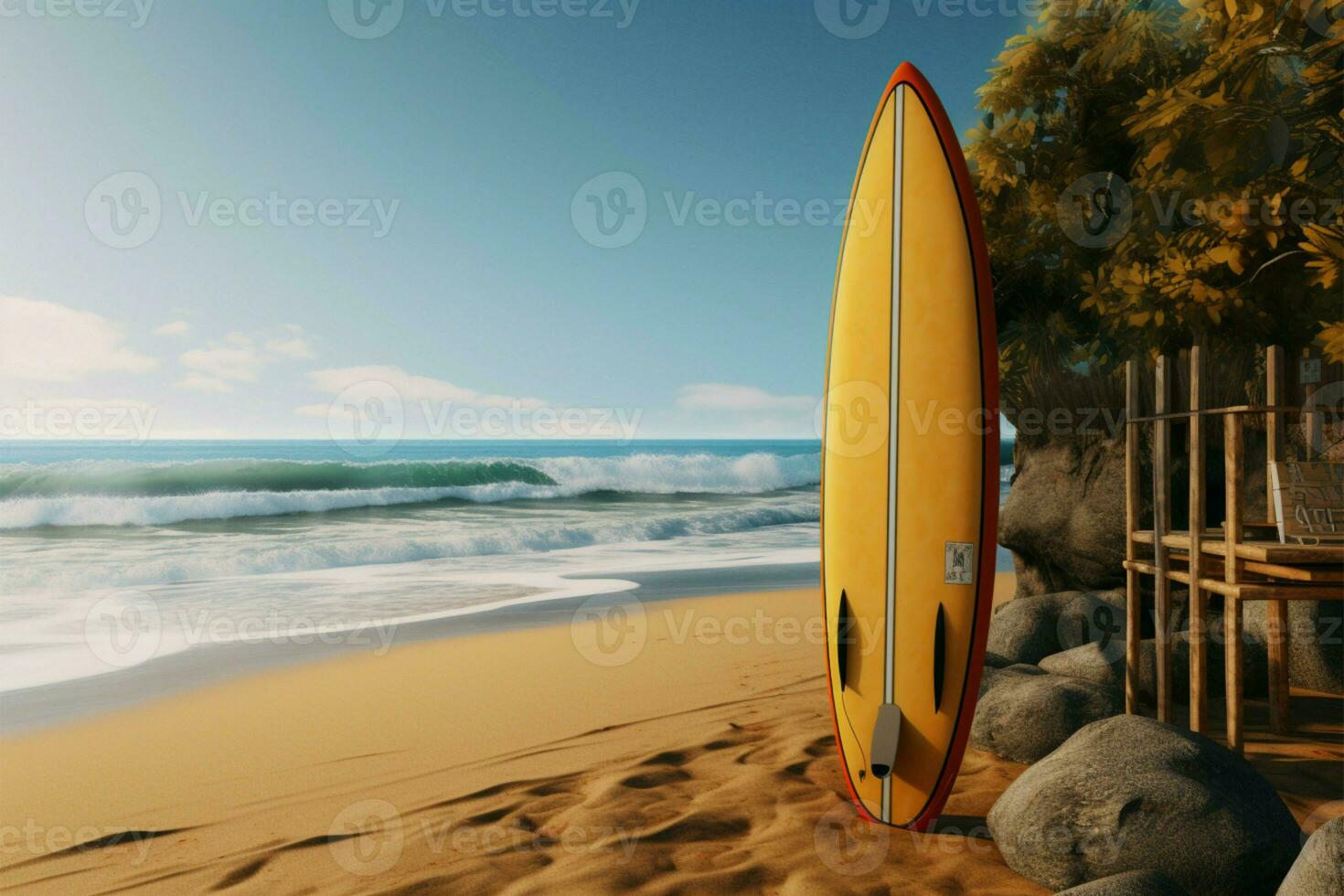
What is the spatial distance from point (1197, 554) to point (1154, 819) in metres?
1.33

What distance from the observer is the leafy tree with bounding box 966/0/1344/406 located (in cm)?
439

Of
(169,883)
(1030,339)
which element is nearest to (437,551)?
(1030,339)

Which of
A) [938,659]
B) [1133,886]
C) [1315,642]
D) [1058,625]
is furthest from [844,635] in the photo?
[1315,642]

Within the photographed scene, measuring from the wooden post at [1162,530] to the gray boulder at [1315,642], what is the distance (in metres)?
1.25

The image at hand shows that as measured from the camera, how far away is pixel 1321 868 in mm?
2018

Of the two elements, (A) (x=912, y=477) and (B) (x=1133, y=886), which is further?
(A) (x=912, y=477)

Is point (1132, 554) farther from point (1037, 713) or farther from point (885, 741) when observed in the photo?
point (885, 741)

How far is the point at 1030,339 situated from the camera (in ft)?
21.7

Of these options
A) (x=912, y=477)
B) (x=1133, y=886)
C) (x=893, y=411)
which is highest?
(x=893, y=411)

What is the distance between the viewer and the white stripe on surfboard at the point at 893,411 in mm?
3350

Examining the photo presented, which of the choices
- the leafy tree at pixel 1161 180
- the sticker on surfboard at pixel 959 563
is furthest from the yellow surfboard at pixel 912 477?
the leafy tree at pixel 1161 180

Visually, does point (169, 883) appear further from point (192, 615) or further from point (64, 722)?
point (192, 615)

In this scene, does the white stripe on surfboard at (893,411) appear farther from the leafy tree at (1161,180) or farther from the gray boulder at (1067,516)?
the gray boulder at (1067,516)

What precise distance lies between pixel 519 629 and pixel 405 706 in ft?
7.09
